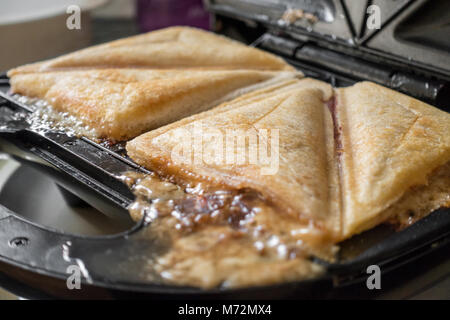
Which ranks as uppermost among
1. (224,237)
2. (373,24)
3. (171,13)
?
(373,24)

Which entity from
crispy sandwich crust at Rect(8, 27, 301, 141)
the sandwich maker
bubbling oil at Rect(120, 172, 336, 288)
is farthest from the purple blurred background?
bubbling oil at Rect(120, 172, 336, 288)

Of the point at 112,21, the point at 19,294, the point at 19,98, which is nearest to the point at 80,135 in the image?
the point at 19,98

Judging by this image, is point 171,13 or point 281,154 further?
point 171,13

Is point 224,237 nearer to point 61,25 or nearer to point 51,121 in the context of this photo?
point 51,121

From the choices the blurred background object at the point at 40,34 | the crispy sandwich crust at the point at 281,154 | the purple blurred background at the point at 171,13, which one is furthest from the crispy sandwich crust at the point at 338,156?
the purple blurred background at the point at 171,13

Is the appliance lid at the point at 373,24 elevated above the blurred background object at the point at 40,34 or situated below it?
above

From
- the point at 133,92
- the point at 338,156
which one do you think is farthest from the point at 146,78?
the point at 338,156

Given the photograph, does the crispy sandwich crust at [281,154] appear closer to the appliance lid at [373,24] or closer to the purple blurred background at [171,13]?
the appliance lid at [373,24]

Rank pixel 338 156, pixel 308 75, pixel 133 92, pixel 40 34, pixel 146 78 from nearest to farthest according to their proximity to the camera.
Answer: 1. pixel 338 156
2. pixel 133 92
3. pixel 146 78
4. pixel 308 75
5. pixel 40 34
